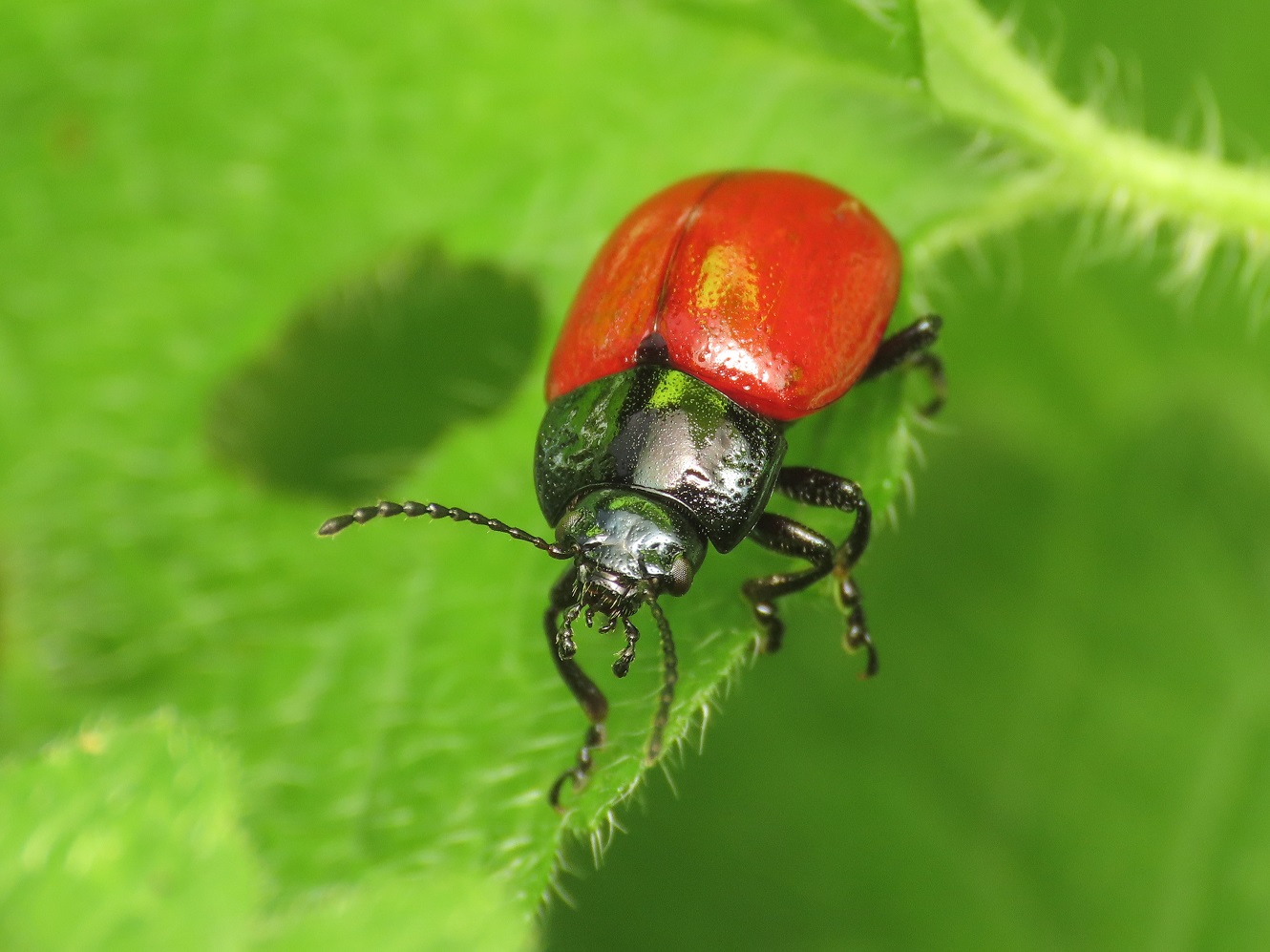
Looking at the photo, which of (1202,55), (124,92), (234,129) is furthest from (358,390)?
(1202,55)

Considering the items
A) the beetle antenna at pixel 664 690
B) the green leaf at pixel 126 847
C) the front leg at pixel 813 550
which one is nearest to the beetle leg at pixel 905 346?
the front leg at pixel 813 550

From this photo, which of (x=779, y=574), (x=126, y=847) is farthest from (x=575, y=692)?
(x=126, y=847)

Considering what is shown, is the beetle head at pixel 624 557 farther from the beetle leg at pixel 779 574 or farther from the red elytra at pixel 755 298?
the red elytra at pixel 755 298

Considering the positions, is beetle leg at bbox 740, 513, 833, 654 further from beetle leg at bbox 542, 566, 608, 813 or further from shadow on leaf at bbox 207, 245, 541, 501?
shadow on leaf at bbox 207, 245, 541, 501

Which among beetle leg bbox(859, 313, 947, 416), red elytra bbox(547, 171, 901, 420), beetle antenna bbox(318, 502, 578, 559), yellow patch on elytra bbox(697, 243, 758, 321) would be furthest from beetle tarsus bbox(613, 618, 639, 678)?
beetle leg bbox(859, 313, 947, 416)

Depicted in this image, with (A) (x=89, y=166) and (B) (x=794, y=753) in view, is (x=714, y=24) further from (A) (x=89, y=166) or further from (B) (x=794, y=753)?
(B) (x=794, y=753)

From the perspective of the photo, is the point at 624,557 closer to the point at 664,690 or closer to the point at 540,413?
the point at 664,690
